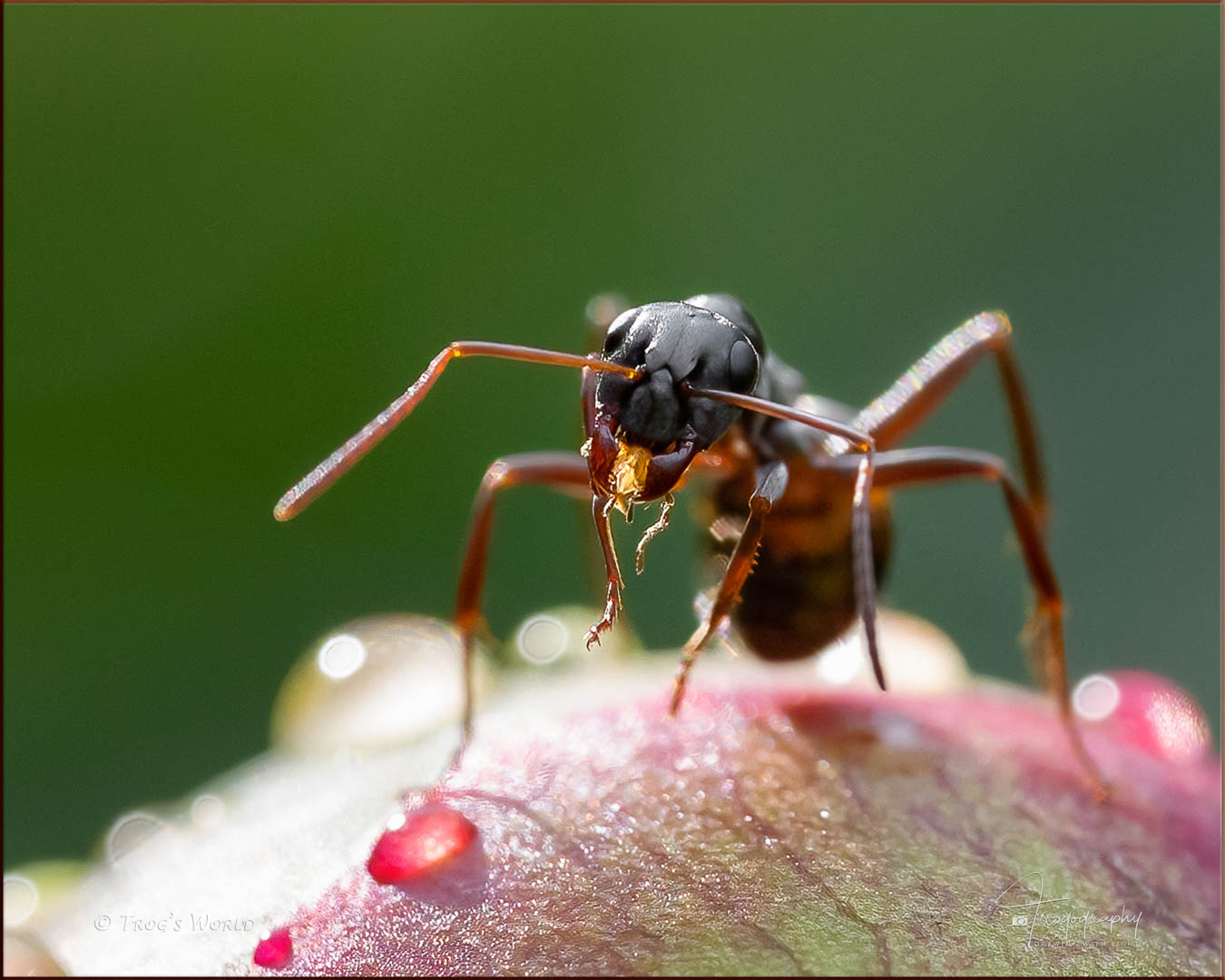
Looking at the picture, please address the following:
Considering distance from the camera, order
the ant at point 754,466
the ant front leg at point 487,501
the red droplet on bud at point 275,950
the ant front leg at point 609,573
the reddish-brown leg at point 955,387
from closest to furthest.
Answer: the red droplet on bud at point 275,950
the ant front leg at point 609,573
the ant at point 754,466
the ant front leg at point 487,501
the reddish-brown leg at point 955,387

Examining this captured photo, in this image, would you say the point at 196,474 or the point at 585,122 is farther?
the point at 585,122

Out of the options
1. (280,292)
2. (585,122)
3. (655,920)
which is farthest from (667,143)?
(655,920)

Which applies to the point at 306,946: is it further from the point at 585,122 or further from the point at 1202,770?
the point at 585,122

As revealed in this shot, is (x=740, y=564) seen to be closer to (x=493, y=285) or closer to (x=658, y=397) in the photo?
(x=658, y=397)

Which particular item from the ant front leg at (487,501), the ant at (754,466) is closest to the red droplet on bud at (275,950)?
the ant at (754,466)

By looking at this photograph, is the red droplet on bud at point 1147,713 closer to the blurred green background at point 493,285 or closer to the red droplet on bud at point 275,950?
the blurred green background at point 493,285

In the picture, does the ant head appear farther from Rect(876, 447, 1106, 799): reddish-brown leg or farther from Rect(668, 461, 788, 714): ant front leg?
Rect(876, 447, 1106, 799): reddish-brown leg
